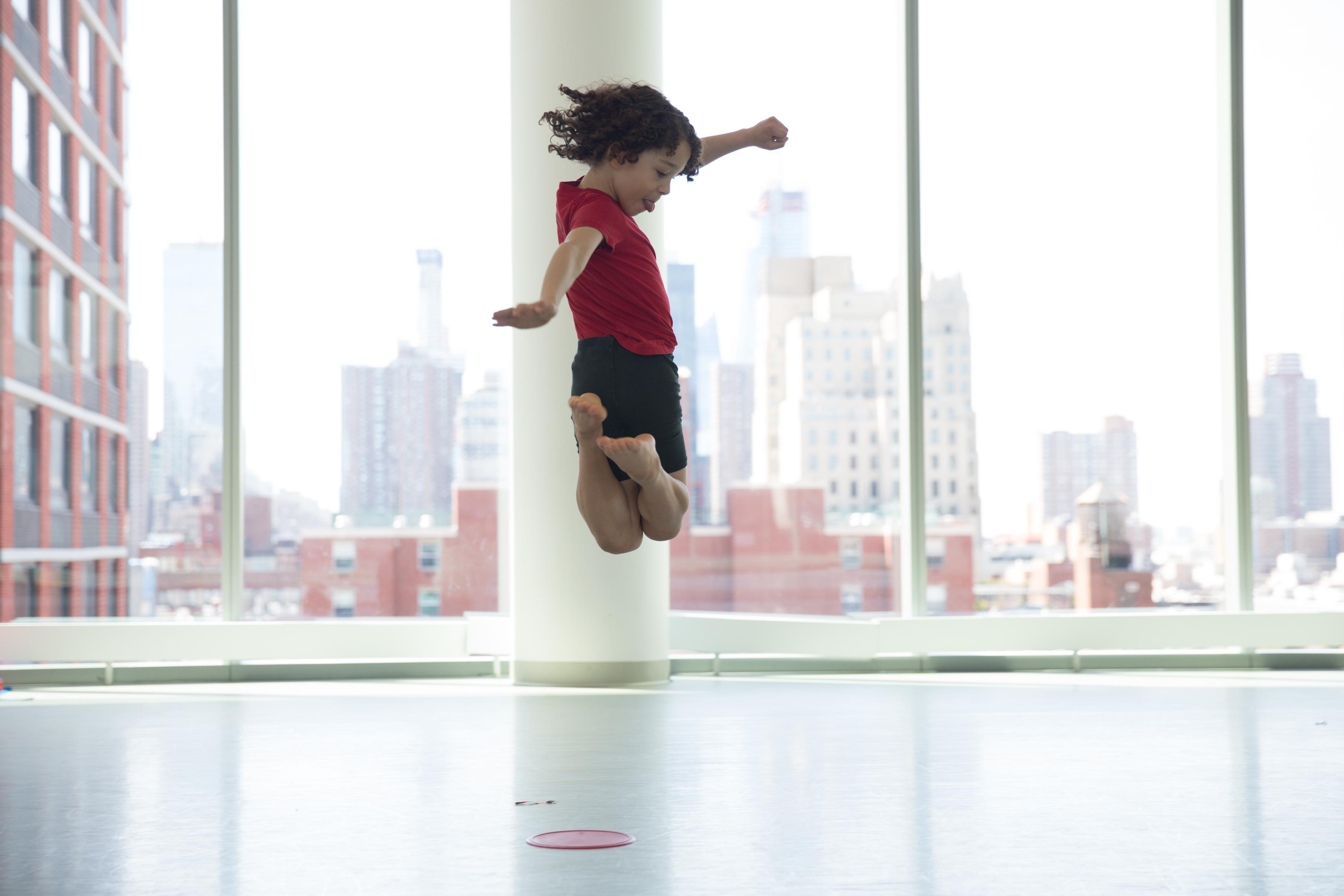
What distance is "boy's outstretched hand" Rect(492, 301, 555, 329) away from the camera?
7.88ft

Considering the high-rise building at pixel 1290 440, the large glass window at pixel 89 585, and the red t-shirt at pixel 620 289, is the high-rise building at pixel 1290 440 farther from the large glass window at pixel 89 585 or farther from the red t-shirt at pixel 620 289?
the large glass window at pixel 89 585

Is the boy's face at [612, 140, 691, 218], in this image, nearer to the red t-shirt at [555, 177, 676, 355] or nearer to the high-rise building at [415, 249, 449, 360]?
the red t-shirt at [555, 177, 676, 355]

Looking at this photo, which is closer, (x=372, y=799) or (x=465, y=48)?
(x=372, y=799)

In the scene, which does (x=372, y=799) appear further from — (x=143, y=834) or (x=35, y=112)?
(x=35, y=112)

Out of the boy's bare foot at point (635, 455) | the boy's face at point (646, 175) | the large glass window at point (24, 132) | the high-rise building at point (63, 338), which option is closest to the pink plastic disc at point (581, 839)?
the boy's bare foot at point (635, 455)

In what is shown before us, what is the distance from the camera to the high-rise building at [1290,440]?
24.9ft

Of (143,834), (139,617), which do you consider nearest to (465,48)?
(139,617)

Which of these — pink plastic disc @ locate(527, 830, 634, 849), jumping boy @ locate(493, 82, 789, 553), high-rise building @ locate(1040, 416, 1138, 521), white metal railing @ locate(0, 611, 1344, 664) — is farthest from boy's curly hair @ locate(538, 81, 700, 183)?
high-rise building @ locate(1040, 416, 1138, 521)

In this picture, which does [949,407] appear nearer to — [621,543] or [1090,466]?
[1090,466]

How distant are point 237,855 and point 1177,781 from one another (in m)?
2.69

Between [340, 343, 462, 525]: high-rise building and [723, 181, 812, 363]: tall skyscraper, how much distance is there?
5.98 feet

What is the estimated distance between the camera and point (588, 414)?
9.28 feet

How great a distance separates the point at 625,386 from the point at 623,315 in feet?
0.60

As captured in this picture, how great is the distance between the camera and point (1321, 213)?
7582 mm
